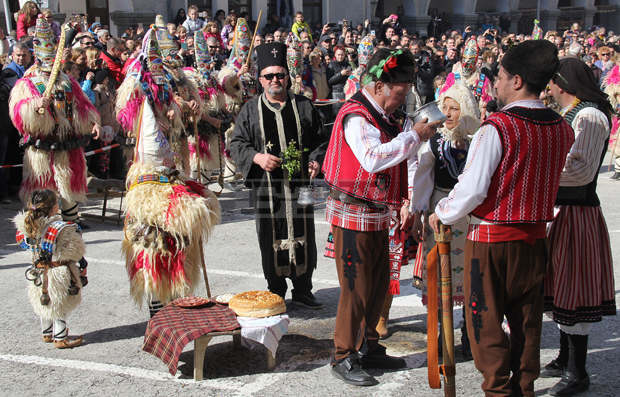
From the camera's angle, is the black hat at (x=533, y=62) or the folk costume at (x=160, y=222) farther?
the folk costume at (x=160, y=222)

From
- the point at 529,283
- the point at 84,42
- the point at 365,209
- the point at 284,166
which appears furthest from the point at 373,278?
the point at 84,42

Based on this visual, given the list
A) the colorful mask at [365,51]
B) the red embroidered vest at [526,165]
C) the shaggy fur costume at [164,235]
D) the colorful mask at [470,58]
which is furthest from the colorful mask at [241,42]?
the red embroidered vest at [526,165]

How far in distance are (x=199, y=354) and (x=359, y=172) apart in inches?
60.4

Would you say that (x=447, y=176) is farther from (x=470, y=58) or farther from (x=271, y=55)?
(x=470, y=58)

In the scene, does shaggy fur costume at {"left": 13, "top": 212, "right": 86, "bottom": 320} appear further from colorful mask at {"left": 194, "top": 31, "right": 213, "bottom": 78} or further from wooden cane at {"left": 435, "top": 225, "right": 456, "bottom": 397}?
colorful mask at {"left": 194, "top": 31, "right": 213, "bottom": 78}

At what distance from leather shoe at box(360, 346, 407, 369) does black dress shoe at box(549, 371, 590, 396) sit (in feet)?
3.18

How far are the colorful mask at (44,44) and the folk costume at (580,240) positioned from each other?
5.15m

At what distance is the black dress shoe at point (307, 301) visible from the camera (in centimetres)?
592

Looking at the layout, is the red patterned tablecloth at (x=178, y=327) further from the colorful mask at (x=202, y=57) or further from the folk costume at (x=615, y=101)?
the folk costume at (x=615, y=101)

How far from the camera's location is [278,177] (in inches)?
230

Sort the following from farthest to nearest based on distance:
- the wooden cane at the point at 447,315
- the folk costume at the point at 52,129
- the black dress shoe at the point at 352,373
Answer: the folk costume at the point at 52,129
the black dress shoe at the point at 352,373
the wooden cane at the point at 447,315

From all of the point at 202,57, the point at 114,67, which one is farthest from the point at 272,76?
the point at 114,67

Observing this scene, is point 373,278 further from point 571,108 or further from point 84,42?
point 84,42

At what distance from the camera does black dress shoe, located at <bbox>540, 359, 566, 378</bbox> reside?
4.57m
